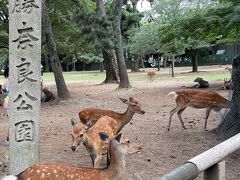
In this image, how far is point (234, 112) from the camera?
A: 324 inches

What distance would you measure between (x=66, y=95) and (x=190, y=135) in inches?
312

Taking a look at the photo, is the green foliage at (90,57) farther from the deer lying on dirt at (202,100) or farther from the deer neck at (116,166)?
the deer neck at (116,166)

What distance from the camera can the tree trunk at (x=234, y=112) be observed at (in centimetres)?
803

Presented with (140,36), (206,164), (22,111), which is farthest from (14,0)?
(140,36)

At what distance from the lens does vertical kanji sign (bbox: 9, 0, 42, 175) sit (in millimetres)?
4840

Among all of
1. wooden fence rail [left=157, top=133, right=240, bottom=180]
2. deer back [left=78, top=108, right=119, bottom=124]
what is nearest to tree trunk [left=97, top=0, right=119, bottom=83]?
deer back [left=78, top=108, right=119, bottom=124]

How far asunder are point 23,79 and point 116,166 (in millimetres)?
1441

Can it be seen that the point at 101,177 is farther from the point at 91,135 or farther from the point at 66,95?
the point at 66,95

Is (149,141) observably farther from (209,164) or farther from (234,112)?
(209,164)

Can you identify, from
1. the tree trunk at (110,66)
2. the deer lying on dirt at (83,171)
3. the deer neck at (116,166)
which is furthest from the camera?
the tree trunk at (110,66)

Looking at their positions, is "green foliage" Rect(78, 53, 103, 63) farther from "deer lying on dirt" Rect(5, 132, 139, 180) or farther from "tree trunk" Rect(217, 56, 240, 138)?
"deer lying on dirt" Rect(5, 132, 139, 180)

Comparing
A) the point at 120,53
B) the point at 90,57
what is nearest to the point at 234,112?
the point at 120,53

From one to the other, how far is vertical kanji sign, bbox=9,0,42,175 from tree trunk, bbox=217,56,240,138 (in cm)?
429

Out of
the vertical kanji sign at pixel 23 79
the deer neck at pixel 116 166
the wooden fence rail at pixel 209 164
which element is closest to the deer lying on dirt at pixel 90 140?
the vertical kanji sign at pixel 23 79
